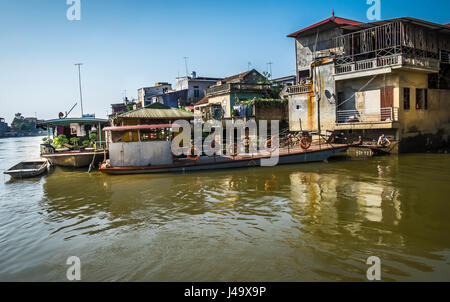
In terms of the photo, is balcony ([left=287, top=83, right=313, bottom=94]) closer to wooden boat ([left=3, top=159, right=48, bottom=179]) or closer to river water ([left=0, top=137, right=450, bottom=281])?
river water ([left=0, top=137, right=450, bottom=281])

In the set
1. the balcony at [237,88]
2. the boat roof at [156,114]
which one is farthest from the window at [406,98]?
the balcony at [237,88]

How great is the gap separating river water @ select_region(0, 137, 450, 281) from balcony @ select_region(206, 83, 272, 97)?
17.0m

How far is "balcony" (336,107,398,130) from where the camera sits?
59.2 feet

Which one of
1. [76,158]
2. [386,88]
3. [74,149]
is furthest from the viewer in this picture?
[74,149]

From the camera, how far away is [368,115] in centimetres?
1970

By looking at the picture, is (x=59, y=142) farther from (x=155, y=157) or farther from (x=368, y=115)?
(x=368, y=115)

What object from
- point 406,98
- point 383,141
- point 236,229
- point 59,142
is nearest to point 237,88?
point 406,98

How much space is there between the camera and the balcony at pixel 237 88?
94.9ft

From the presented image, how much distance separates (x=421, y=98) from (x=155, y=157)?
16.6 meters

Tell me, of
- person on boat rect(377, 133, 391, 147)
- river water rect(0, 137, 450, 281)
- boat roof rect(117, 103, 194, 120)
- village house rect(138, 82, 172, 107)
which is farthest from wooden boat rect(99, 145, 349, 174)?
village house rect(138, 82, 172, 107)

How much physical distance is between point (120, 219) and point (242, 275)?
4536 millimetres

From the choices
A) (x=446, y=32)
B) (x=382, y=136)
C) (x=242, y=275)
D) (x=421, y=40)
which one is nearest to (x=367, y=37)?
(x=421, y=40)

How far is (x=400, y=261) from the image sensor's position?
5328 mm

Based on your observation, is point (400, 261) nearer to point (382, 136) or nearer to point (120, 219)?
point (120, 219)
